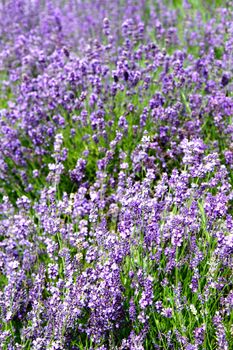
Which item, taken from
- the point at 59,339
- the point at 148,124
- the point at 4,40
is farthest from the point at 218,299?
the point at 4,40

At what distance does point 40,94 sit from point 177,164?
3.76 ft

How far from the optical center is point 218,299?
2656 mm

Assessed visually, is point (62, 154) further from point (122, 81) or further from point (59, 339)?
point (59, 339)

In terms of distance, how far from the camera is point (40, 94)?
13.7ft

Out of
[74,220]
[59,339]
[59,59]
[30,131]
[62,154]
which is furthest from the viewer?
[59,59]

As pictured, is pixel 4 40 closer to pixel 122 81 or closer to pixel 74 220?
pixel 122 81

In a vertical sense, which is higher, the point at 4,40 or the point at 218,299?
the point at 4,40

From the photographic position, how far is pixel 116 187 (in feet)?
12.1

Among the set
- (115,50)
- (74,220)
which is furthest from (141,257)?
(115,50)

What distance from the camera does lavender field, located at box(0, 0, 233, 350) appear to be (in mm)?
2580

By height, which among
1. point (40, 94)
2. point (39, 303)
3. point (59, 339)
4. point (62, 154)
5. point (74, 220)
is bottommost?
point (59, 339)

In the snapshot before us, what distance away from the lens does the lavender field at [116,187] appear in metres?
2.58

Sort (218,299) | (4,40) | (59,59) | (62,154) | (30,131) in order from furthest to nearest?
1. (4,40)
2. (59,59)
3. (30,131)
4. (62,154)
5. (218,299)

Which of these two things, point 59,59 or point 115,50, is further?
point 115,50
